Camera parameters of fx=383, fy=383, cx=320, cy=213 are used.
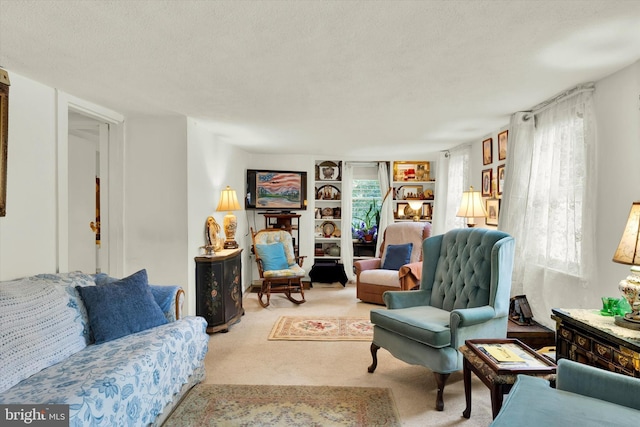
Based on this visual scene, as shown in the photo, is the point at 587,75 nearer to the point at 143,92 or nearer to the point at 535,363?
the point at 535,363

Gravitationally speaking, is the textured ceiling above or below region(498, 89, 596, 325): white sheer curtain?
above

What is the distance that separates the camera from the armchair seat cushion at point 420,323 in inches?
100

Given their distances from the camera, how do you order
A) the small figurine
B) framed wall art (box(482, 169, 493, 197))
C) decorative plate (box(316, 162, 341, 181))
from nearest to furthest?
1. the small figurine
2. framed wall art (box(482, 169, 493, 197))
3. decorative plate (box(316, 162, 341, 181))

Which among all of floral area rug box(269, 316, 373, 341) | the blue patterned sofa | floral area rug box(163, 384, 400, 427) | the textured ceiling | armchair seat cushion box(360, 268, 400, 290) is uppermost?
the textured ceiling

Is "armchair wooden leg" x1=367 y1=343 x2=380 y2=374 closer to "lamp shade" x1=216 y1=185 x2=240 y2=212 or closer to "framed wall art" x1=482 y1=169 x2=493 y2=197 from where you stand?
"lamp shade" x1=216 y1=185 x2=240 y2=212

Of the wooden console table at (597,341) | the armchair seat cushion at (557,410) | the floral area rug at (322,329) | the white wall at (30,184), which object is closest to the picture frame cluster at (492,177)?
the floral area rug at (322,329)

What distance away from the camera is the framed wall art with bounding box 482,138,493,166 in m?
4.62

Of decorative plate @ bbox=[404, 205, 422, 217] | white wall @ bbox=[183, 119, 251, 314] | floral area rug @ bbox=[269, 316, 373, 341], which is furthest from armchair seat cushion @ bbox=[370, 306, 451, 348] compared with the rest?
decorative plate @ bbox=[404, 205, 422, 217]

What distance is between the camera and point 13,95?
2.55 meters

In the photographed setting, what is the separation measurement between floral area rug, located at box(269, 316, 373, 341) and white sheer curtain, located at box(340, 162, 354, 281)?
7.17ft

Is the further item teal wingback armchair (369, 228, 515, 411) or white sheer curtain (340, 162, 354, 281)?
white sheer curtain (340, 162, 354, 281)

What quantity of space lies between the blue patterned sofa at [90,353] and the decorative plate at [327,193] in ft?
14.0

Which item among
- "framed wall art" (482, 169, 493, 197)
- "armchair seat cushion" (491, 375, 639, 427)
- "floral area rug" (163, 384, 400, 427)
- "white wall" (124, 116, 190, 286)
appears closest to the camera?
"armchair seat cushion" (491, 375, 639, 427)

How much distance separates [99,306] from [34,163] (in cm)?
115
